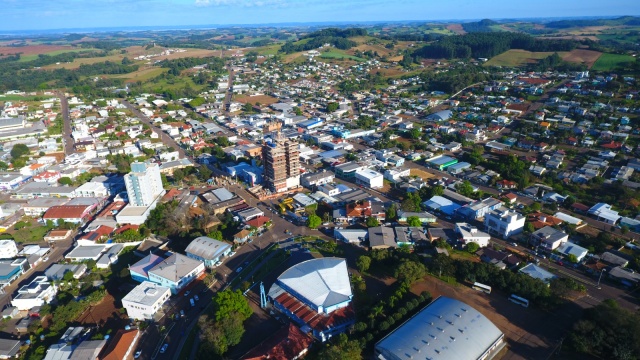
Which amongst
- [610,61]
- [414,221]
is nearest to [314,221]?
[414,221]

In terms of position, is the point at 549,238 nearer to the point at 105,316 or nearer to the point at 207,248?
the point at 207,248

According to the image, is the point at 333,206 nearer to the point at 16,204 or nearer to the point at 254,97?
the point at 16,204

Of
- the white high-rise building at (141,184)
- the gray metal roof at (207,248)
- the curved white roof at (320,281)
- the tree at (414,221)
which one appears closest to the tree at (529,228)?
the tree at (414,221)

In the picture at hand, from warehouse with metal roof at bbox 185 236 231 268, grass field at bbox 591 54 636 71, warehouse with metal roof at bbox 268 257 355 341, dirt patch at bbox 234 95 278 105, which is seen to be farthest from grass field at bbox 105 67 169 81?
grass field at bbox 591 54 636 71

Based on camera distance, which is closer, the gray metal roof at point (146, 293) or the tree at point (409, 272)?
the gray metal roof at point (146, 293)

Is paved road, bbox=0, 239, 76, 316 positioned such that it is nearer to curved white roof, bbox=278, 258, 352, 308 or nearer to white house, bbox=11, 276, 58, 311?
white house, bbox=11, 276, 58, 311

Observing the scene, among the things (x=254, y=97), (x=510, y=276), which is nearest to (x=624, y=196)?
(x=510, y=276)

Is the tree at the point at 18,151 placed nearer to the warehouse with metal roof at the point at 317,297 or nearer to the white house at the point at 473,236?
the warehouse with metal roof at the point at 317,297
